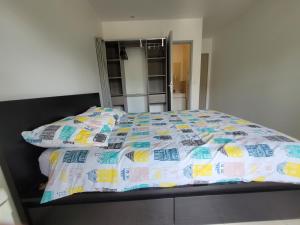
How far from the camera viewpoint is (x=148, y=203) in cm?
112

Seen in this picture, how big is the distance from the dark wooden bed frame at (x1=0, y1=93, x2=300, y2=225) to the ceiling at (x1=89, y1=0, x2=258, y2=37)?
2439mm

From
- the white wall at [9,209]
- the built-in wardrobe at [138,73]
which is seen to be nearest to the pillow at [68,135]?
the white wall at [9,209]

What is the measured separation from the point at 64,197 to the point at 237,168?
4.19 ft

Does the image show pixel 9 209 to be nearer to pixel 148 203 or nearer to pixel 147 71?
pixel 148 203

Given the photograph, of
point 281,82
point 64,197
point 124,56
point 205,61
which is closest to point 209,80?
point 205,61

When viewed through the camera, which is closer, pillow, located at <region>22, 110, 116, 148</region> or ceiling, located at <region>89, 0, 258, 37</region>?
pillow, located at <region>22, 110, 116, 148</region>

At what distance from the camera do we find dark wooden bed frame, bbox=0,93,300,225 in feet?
3.55

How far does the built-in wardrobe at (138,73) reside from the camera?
3363 millimetres

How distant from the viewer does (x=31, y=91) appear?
4.21ft

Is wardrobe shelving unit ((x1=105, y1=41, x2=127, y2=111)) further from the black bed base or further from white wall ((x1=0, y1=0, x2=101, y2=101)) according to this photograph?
the black bed base

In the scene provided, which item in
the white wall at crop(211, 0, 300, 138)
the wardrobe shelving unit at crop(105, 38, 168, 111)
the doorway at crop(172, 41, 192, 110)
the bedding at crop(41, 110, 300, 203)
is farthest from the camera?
the doorway at crop(172, 41, 192, 110)

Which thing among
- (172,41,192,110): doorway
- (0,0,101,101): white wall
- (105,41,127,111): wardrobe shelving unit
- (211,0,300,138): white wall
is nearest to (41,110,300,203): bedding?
(0,0,101,101): white wall

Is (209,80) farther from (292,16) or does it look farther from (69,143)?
(69,143)

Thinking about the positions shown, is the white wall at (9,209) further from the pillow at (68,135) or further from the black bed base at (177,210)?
the pillow at (68,135)
